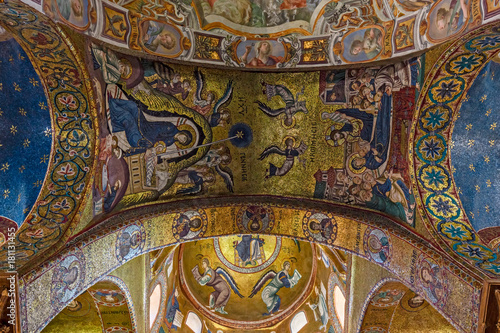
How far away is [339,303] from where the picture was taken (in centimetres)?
1223

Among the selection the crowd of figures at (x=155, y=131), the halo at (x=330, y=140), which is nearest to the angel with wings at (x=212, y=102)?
the crowd of figures at (x=155, y=131)

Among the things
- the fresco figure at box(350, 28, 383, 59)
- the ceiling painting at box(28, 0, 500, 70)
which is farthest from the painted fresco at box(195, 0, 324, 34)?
the fresco figure at box(350, 28, 383, 59)

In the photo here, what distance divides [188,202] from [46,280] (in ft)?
11.9

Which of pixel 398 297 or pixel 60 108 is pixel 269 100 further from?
pixel 398 297

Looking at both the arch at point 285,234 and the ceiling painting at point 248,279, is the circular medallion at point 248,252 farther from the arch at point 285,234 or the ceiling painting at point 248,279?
the arch at point 285,234

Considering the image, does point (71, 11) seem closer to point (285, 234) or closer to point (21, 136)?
point (21, 136)

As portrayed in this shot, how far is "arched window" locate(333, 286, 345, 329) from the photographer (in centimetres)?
1190

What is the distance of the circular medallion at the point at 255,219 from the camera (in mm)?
9844

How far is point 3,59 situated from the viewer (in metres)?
6.51

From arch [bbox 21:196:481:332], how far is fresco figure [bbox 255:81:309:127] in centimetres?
212

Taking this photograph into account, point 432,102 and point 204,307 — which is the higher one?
point 432,102

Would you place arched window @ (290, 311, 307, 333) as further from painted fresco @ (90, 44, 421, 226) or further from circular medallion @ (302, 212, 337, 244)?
painted fresco @ (90, 44, 421, 226)

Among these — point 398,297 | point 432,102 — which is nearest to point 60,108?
point 432,102

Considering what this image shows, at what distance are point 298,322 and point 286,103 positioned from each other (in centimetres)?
911
